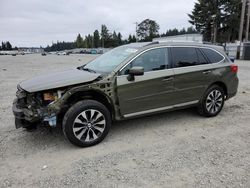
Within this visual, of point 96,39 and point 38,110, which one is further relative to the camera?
point 96,39

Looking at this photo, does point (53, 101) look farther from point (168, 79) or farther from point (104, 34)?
point (104, 34)

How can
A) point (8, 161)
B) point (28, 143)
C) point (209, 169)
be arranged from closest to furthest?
point (209, 169) < point (8, 161) < point (28, 143)

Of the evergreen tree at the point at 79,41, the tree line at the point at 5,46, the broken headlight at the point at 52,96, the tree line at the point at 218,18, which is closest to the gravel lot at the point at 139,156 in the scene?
the broken headlight at the point at 52,96

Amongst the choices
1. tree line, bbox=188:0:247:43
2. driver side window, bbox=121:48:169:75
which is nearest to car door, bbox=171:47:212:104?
driver side window, bbox=121:48:169:75

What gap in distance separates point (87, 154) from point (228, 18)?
2061 inches

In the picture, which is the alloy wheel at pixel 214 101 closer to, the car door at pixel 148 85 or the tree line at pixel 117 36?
the car door at pixel 148 85

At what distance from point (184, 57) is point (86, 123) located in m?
2.40

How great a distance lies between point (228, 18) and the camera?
47.9 meters

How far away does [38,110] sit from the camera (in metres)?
3.54

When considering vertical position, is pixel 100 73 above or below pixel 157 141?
above

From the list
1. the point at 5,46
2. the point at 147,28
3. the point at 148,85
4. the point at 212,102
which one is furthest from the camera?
the point at 5,46

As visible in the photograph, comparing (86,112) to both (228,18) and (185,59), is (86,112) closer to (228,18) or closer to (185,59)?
(185,59)

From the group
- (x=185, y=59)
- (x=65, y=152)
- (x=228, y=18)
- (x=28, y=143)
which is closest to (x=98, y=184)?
(x=65, y=152)

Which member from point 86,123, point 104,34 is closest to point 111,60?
point 86,123
